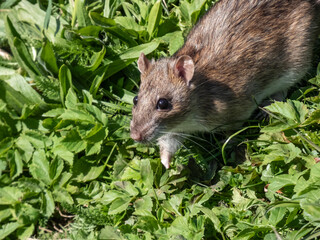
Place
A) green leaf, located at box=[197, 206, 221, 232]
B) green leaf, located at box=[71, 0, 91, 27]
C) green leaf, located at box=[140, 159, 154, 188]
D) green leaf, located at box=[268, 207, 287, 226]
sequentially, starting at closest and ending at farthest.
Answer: green leaf, located at box=[268, 207, 287, 226], green leaf, located at box=[197, 206, 221, 232], green leaf, located at box=[140, 159, 154, 188], green leaf, located at box=[71, 0, 91, 27]

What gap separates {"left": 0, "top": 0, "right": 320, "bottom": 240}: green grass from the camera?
3445mm

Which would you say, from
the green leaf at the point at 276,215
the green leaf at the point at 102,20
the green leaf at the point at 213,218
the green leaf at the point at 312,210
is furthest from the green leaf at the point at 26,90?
the green leaf at the point at 312,210

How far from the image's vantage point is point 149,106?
12.9ft

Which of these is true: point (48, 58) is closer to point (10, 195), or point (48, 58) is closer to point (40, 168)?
point (40, 168)

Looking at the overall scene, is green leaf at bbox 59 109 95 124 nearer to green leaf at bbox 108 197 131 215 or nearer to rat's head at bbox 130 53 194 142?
rat's head at bbox 130 53 194 142

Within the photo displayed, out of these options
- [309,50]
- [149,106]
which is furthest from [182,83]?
[309,50]

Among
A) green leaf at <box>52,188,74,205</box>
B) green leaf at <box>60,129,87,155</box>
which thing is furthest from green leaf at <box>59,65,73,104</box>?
green leaf at <box>52,188,74,205</box>

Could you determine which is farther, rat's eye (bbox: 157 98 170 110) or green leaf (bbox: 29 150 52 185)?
green leaf (bbox: 29 150 52 185)

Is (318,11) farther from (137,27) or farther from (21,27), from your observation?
(21,27)

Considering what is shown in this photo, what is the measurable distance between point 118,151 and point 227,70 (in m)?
1.28

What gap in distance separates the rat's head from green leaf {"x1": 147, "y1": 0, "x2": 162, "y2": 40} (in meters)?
0.88

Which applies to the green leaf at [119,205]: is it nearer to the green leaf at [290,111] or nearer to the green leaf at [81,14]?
the green leaf at [290,111]

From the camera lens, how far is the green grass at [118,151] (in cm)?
345

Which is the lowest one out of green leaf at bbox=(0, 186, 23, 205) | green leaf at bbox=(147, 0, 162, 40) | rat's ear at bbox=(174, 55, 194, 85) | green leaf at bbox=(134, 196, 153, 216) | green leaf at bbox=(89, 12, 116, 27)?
green leaf at bbox=(134, 196, 153, 216)
